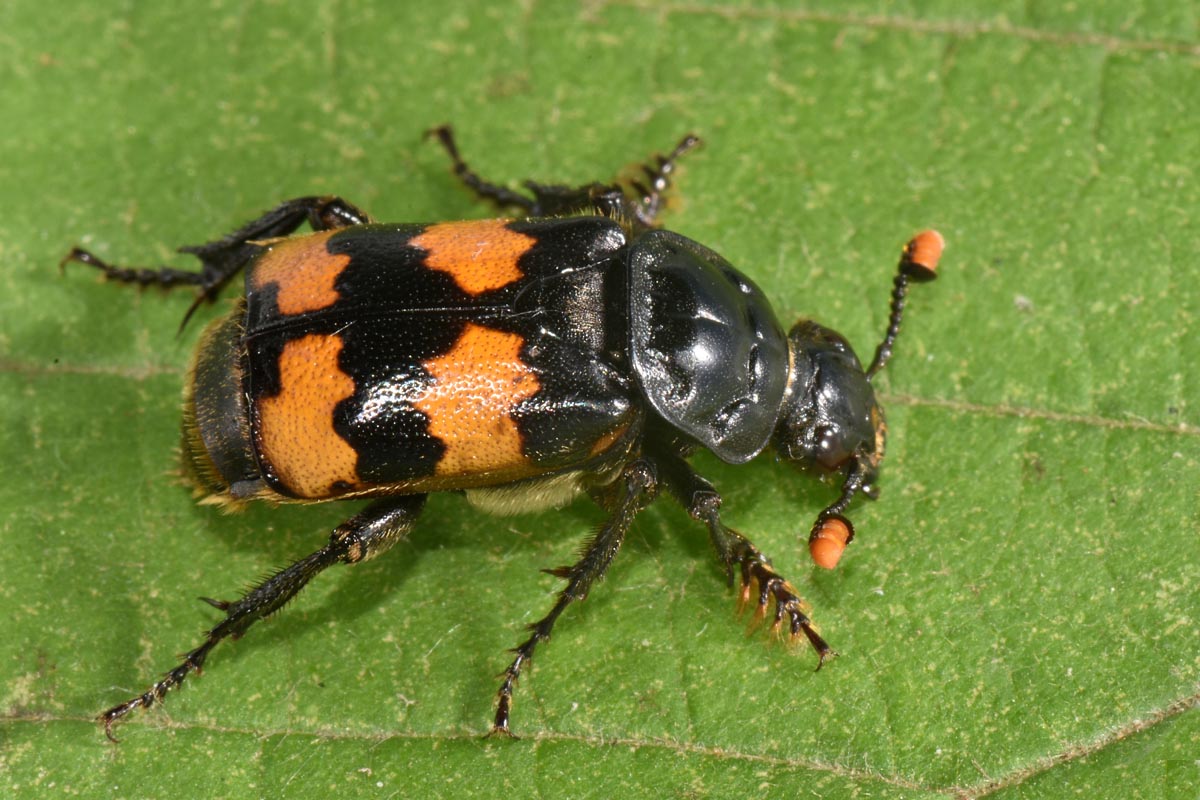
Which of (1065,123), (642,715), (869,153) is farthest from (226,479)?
(1065,123)

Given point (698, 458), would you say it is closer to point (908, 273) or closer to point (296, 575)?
point (908, 273)

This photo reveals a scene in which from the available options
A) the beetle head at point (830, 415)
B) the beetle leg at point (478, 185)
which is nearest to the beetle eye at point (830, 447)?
the beetle head at point (830, 415)

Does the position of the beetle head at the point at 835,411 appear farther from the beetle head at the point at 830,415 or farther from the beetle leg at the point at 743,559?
the beetle leg at the point at 743,559

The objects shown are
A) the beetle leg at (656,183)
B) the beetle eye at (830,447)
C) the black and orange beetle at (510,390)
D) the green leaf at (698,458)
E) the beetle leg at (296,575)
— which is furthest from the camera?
the beetle leg at (656,183)

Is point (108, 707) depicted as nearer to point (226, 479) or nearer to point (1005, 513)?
point (226, 479)

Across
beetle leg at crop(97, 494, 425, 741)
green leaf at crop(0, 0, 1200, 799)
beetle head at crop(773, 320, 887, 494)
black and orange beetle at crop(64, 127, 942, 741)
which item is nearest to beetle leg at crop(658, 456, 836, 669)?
black and orange beetle at crop(64, 127, 942, 741)

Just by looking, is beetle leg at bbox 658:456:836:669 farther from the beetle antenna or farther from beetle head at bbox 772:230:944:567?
the beetle antenna

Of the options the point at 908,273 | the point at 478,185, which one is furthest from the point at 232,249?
the point at 908,273
